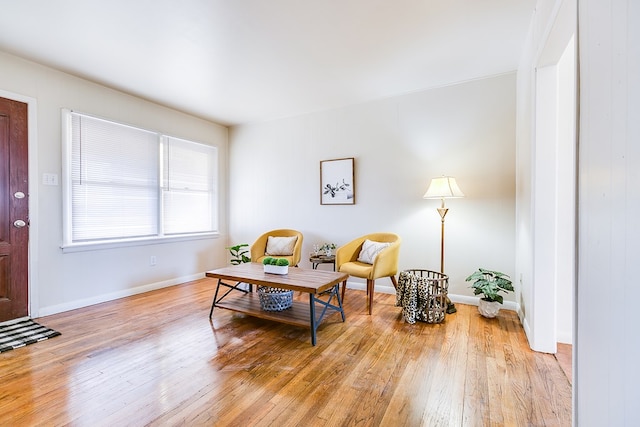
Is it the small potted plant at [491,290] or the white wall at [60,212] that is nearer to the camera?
the small potted plant at [491,290]

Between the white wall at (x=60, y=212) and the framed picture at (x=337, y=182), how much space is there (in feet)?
7.50

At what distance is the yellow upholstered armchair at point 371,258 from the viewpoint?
2.99m

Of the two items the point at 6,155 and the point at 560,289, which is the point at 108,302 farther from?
the point at 560,289

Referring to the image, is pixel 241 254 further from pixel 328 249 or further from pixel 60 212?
pixel 60 212

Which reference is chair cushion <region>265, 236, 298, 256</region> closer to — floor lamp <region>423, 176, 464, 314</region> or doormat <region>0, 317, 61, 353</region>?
floor lamp <region>423, 176, 464, 314</region>

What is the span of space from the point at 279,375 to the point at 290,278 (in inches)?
34.5

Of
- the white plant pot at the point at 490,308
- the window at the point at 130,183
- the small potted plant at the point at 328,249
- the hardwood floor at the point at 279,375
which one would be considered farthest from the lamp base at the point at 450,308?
the window at the point at 130,183

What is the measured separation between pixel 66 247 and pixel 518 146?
4741mm

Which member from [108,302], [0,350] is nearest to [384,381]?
[0,350]

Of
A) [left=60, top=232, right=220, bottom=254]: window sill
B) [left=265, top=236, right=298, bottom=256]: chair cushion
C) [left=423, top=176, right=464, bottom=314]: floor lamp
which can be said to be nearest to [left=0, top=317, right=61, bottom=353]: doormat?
[left=60, top=232, right=220, bottom=254]: window sill

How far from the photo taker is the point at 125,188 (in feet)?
11.9

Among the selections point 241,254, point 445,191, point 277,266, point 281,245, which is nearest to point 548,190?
point 445,191

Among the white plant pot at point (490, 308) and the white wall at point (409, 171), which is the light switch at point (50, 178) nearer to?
the white wall at point (409, 171)

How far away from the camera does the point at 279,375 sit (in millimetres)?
1869
